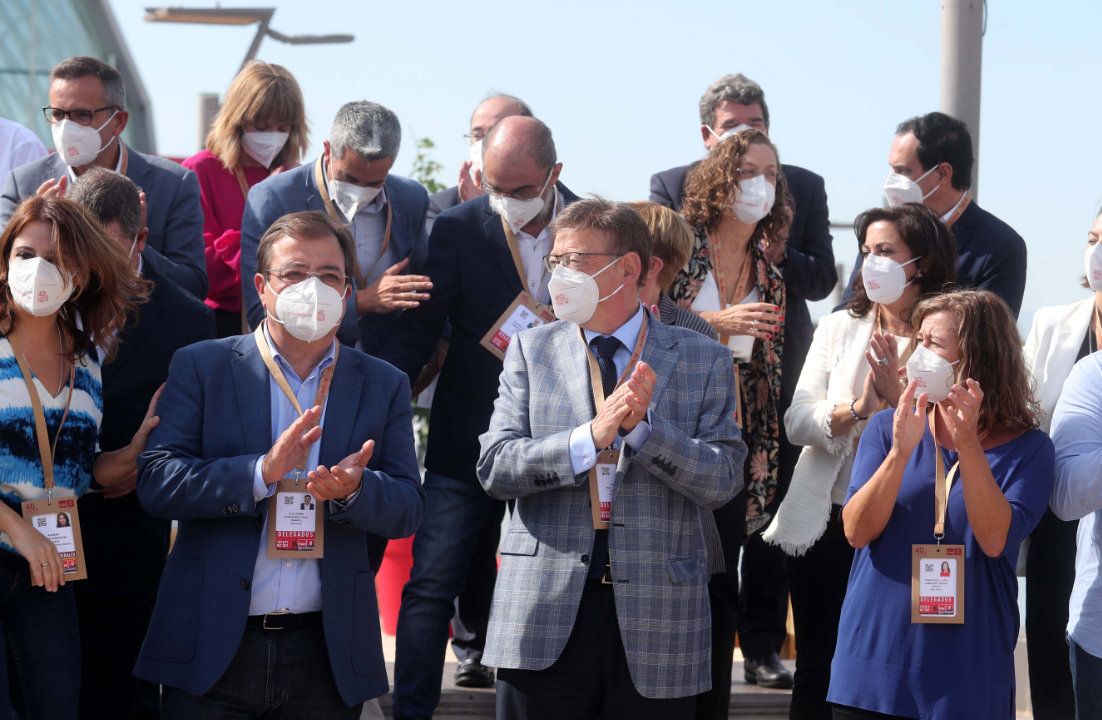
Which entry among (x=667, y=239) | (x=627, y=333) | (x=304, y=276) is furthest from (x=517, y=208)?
(x=304, y=276)

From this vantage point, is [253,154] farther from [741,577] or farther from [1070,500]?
[1070,500]

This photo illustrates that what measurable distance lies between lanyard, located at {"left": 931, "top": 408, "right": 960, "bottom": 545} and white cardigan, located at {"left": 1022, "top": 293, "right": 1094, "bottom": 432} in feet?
3.32

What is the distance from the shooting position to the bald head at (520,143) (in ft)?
18.5

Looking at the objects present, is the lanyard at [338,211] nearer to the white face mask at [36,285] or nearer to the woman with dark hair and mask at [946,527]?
the white face mask at [36,285]

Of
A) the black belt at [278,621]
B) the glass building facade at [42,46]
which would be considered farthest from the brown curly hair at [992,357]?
the glass building facade at [42,46]

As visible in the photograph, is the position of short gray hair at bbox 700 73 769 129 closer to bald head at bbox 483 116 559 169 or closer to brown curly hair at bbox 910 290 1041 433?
bald head at bbox 483 116 559 169

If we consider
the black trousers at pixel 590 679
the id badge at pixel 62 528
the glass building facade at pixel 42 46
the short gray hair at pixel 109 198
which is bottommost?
the black trousers at pixel 590 679

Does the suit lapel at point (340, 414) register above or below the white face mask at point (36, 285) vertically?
below

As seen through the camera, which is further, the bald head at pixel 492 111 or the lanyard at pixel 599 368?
the bald head at pixel 492 111

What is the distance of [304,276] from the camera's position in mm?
4598

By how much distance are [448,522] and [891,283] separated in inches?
73.0

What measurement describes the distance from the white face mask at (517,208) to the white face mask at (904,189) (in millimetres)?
1576

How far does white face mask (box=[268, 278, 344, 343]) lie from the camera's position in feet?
14.7

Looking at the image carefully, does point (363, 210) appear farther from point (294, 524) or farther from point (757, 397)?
point (294, 524)
